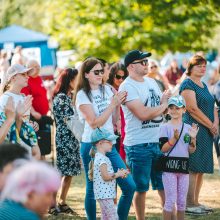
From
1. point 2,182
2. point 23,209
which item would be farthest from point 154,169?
point 23,209

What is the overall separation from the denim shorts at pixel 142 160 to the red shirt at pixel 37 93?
3.24 metres

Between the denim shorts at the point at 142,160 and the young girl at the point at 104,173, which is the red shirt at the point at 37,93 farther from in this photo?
the young girl at the point at 104,173

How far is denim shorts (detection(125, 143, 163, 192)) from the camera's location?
7.98 meters

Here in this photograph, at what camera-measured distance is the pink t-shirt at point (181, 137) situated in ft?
26.7

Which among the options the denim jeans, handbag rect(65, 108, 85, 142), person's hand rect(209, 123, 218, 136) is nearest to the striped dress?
person's hand rect(209, 123, 218, 136)

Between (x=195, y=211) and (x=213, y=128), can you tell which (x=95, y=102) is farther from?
(x=195, y=211)

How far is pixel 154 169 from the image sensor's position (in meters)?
8.20

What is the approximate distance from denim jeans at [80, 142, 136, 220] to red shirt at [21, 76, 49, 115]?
10.4ft

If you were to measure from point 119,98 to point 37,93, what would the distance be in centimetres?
357

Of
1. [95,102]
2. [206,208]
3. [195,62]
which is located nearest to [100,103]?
[95,102]

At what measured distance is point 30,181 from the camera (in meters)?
3.82

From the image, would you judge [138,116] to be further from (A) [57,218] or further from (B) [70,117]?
(A) [57,218]

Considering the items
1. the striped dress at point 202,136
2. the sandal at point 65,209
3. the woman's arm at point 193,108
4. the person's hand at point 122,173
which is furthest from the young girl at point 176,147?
the sandal at point 65,209

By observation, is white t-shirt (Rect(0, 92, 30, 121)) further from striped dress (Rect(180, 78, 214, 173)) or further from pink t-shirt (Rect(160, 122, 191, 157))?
striped dress (Rect(180, 78, 214, 173))
